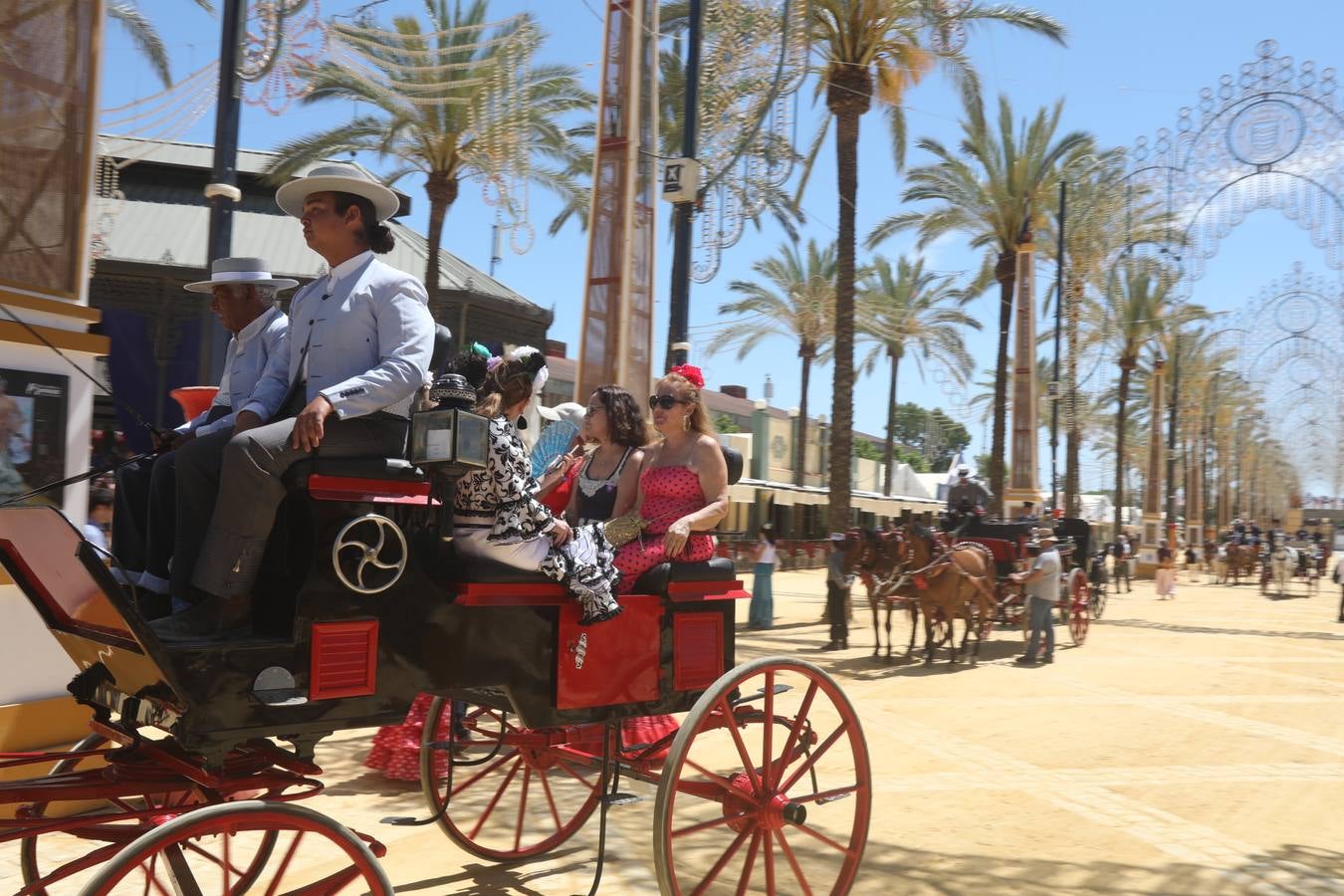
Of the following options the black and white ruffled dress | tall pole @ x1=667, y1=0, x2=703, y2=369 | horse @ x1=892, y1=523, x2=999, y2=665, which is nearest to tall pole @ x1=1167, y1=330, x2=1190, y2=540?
horse @ x1=892, y1=523, x2=999, y2=665

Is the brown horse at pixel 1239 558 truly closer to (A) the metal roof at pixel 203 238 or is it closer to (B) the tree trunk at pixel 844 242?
(B) the tree trunk at pixel 844 242

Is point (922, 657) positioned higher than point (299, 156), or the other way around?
point (299, 156)

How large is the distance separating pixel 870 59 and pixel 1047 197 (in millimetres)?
10584

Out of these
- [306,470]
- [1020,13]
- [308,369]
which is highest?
[1020,13]

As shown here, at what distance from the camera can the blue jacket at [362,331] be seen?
11.6 ft

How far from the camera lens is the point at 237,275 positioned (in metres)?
4.15

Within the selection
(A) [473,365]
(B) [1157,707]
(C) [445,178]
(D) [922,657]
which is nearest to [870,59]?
(C) [445,178]

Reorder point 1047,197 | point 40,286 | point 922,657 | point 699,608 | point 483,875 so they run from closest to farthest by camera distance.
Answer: point 699,608 < point 483,875 < point 40,286 < point 922,657 < point 1047,197

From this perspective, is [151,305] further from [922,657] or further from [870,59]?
[922,657]

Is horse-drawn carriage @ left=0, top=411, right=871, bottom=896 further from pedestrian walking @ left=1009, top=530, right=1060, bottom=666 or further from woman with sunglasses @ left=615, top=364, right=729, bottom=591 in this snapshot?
pedestrian walking @ left=1009, top=530, right=1060, bottom=666

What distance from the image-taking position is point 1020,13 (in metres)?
18.9

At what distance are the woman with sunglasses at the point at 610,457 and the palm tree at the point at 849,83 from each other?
1213cm

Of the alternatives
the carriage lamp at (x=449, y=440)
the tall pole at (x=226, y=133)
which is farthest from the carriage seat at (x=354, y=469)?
the tall pole at (x=226, y=133)

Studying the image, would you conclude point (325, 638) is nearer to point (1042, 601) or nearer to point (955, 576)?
point (955, 576)
